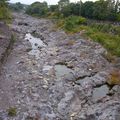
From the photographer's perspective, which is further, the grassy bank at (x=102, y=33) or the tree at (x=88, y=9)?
the tree at (x=88, y=9)

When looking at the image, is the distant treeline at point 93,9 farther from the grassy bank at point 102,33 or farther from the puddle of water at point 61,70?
the puddle of water at point 61,70

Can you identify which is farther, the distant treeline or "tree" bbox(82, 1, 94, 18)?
"tree" bbox(82, 1, 94, 18)

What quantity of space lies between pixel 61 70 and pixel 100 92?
27.1 ft

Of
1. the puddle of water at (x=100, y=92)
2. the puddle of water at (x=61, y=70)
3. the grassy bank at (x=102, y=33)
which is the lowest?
the puddle of water at (x=100, y=92)

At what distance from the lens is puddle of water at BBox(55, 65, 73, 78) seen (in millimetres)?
32425

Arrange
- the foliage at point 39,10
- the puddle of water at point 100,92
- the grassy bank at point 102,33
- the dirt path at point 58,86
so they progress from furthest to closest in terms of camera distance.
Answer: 1. the foliage at point 39,10
2. the grassy bank at point 102,33
3. the puddle of water at point 100,92
4. the dirt path at point 58,86

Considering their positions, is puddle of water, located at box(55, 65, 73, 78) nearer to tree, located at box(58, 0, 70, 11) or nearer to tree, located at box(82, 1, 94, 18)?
tree, located at box(82, 1, 94, 18)

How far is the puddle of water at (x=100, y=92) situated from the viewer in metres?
25.6

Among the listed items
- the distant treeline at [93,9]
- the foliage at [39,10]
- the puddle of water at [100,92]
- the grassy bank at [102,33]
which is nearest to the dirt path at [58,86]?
the puddle of water at [100,92]

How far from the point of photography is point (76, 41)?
164 ft

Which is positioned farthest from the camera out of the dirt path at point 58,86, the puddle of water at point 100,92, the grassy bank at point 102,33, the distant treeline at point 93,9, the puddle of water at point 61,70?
the distant treeline at point 93,9

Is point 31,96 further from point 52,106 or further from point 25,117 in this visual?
point 25,117

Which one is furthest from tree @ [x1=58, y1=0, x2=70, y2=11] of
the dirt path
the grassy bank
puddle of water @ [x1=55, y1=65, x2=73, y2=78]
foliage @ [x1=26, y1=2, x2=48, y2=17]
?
puddle of water @ [x1=55, y1=65, x2=73, y2=78]

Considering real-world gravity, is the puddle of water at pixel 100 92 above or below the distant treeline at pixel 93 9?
below
